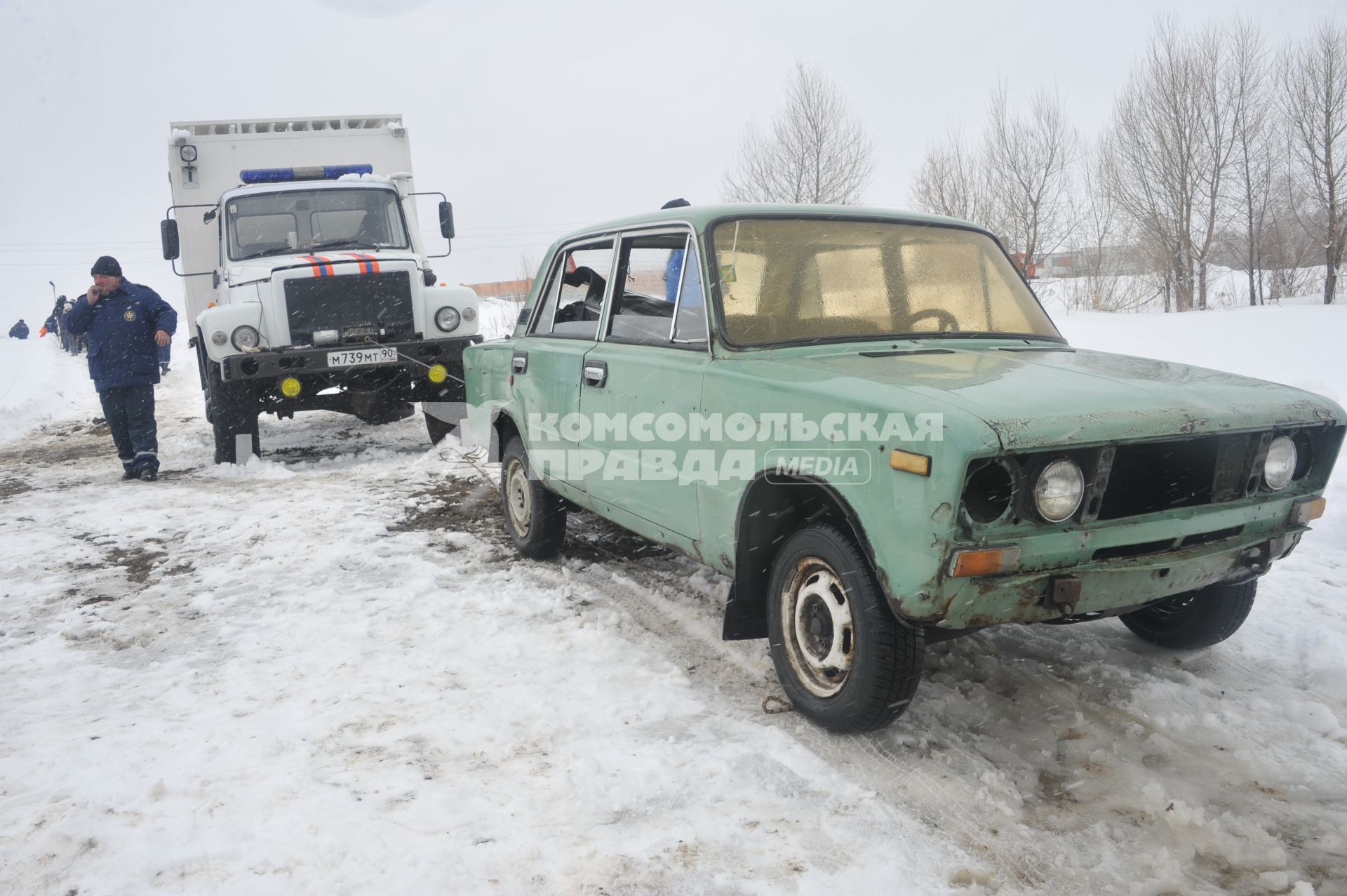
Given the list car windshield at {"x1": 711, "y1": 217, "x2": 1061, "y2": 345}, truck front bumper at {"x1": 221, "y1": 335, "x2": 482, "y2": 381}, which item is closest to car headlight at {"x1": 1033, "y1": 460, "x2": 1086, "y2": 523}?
car windshield at {"x1": 711, "y1": 217, "x2": 1061, "y2": 345}

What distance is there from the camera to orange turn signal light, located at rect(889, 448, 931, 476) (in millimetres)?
2543

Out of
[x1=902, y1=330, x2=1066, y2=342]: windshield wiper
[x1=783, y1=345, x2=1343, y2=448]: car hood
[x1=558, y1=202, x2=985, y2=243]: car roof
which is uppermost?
[x1=558, y1=202, x2=985, y2=243]: car roof

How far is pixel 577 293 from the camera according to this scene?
4.82m

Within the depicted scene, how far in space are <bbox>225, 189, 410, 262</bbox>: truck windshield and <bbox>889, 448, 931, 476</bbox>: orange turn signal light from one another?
7751 millimetres

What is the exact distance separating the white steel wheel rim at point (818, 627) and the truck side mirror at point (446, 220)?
27.1 feet

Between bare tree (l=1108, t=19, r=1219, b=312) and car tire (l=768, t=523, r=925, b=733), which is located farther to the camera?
bare tree (l=1108, t=19, r=1219, b=312)

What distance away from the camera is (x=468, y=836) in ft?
8.48

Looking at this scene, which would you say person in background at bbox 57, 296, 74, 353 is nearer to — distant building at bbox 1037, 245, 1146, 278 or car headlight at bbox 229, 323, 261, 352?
car headlight at bbox 229, 323, 261, 352

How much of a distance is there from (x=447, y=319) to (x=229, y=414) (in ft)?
7.09

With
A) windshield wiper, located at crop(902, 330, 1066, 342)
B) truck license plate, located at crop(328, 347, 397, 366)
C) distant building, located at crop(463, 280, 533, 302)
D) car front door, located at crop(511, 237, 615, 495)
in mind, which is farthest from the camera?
distant building, located at crop(463, 280, 533, 302)

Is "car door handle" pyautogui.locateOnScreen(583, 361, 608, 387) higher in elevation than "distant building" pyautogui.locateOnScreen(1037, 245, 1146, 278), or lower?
lower

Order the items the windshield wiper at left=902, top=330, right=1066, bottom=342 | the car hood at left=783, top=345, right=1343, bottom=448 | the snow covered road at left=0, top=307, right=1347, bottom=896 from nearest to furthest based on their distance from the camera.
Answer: the snow covered road at left=0, top=307, right=1347, bottom=896, the car hood at left=783, top=345, right=1343, bottom=448, the windshield wiper at left=902, top=330, right=1066, bottom=342

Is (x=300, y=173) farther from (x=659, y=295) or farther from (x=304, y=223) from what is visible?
(x=659, y=295)

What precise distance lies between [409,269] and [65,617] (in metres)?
4.91
